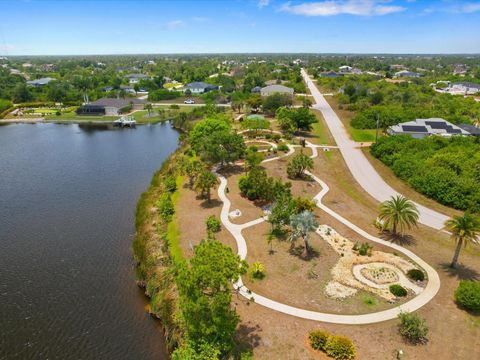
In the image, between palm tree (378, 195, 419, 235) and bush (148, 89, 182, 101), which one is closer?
palm tree (378, 195, 419, 235)

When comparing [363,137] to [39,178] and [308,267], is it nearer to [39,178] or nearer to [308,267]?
[308,267]

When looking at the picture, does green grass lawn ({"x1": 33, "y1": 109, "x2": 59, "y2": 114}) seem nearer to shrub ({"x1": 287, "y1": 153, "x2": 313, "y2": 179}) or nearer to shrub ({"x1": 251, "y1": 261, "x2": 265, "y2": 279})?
shrub ({"x1": 287, "y1": 153, "x2": 313, "y2": 179})

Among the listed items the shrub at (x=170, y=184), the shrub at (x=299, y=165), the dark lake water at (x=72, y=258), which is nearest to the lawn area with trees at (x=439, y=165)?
the shrub at (x=299, y=165)

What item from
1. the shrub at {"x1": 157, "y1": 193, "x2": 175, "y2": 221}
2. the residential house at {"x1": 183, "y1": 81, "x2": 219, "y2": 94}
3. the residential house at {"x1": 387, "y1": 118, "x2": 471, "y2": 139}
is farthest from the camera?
the residential house at {"x1": 183, "y1": 81, "x2": 219, "y2": 94}

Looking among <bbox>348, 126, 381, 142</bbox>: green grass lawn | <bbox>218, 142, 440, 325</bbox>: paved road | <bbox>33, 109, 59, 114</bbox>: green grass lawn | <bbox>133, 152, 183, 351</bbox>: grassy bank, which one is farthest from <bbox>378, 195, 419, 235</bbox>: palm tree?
<bbox>33, 109, 59, 114</bbox>: green grass lawn

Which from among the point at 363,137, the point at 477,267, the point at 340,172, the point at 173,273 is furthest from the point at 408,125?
the point at 173,273

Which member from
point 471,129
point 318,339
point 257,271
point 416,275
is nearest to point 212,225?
point 257,271

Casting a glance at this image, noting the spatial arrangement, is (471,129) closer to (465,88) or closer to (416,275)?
(416,275)

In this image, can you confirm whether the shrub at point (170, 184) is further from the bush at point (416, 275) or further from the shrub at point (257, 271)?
the bush at point (416, 275)
